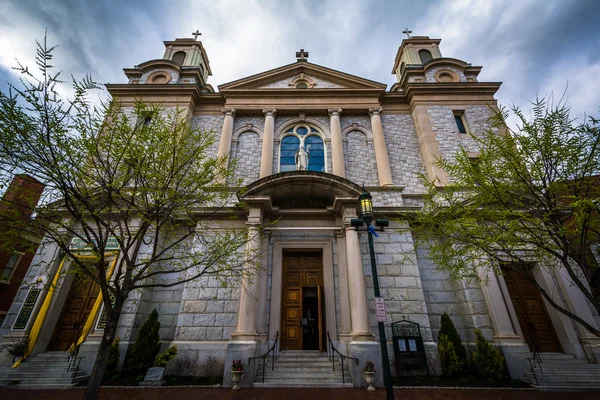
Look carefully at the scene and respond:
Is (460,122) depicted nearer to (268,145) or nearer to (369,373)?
(268,145)

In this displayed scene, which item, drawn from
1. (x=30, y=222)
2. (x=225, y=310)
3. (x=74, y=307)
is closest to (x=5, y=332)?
(x=74, y=307)

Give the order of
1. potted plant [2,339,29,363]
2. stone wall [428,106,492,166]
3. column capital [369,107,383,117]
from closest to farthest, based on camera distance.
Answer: potted plant [2,339,29,363] → stone wall [428,106,492,166] → column capital [369,107,383,117]

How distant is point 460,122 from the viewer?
48.6 ft

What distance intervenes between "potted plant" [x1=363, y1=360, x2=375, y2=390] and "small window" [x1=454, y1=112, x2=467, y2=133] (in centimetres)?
1266

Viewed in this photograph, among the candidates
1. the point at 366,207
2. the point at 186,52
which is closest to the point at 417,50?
the point at 186,52

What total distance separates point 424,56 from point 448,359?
1852 centimetres

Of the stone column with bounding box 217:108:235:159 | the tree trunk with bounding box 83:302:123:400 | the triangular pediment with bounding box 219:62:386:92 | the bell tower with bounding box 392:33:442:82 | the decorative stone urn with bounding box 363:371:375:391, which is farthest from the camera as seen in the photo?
the bell tower with bounding box 392:33:442:82

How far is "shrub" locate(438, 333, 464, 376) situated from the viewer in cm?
827

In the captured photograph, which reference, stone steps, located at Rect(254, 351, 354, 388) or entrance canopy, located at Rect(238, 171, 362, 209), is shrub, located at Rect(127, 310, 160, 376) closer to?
stone steps, located at Rect(254, 351, 354, 388)

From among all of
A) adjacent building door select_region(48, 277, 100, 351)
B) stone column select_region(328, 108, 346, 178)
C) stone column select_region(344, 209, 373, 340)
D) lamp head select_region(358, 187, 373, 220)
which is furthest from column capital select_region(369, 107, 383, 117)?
adjacent building door select_region(48, 277, 100, 351)

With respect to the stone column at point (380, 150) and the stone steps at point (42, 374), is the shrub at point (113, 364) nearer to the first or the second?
the stone steps at point (42, 374)

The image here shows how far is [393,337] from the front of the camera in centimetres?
896

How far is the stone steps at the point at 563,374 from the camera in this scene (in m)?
7.40

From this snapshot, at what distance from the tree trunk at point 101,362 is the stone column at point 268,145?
8.29m
